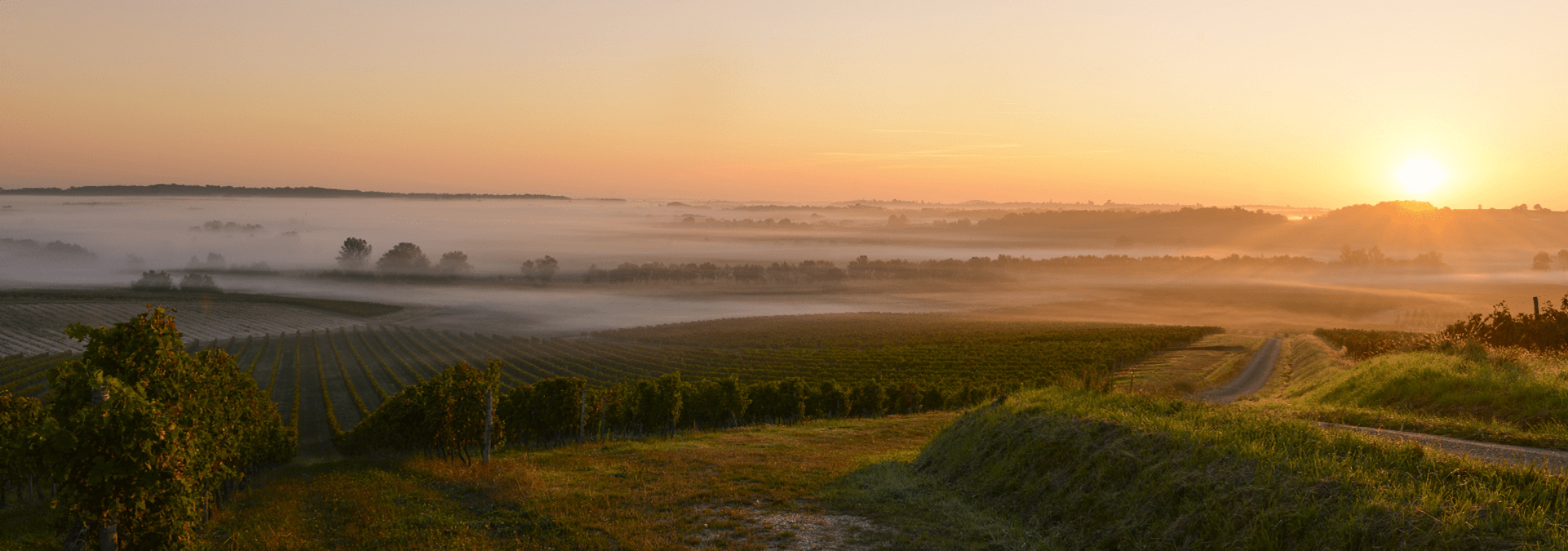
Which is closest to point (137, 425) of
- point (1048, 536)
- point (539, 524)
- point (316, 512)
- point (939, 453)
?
point (539, 524)

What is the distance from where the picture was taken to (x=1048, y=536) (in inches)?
621

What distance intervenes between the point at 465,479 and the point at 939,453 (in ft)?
63.4

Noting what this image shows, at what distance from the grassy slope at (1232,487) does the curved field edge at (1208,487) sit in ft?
0.10

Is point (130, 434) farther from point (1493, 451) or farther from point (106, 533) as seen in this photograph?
point (1493, 451)

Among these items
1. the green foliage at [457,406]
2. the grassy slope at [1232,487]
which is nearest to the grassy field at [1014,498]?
the grassy slope at [1232,487]

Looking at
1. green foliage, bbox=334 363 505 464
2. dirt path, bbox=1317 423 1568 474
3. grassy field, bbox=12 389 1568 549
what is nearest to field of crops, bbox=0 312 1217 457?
green foliage, bbox=334 363 505 464

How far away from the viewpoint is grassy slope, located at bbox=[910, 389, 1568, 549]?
1112cm

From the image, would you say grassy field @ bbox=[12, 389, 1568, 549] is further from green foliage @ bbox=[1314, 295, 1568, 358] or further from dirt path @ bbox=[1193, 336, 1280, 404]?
green foliage @ bbox=[1314, 295, 1568, 358]

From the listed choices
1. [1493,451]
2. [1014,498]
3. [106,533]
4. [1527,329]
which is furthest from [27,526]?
[1527,329]

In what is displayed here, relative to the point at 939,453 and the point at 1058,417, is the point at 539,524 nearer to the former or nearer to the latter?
the point at 939,453

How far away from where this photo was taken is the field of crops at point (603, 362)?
10362 centimetres

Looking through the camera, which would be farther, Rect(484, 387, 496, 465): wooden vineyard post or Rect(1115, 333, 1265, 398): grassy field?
Rect(1115, 333, 1265, 398): grassy field

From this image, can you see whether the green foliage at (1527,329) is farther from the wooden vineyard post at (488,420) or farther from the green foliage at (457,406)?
the green foliage at (457,406)

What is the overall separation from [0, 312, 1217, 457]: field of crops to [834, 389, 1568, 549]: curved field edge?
74770 mm
